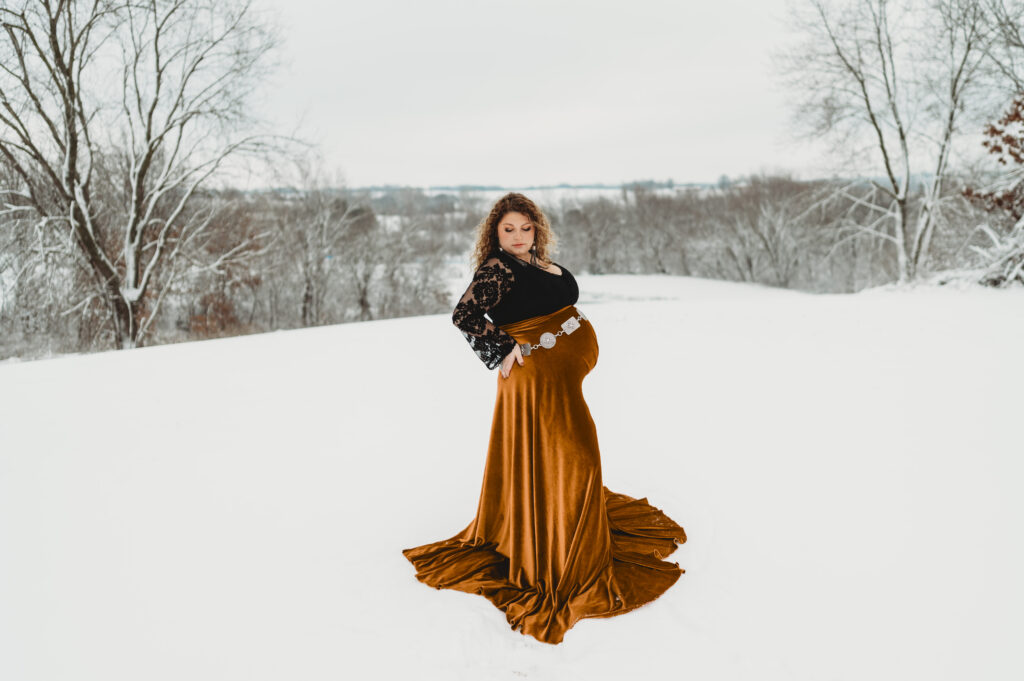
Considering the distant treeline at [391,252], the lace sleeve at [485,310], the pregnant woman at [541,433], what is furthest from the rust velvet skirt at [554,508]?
the distant treeline at [391,252]

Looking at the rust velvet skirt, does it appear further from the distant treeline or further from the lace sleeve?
the distant treeline

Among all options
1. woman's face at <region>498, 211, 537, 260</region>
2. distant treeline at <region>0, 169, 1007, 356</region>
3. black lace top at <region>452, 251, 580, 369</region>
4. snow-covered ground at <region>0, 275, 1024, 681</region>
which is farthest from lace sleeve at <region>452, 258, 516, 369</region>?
distant treeline at <region>0, 169, 1007, 356</region>

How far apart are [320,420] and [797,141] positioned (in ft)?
57.1

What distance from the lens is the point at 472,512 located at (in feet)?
12.2

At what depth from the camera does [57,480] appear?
420cm

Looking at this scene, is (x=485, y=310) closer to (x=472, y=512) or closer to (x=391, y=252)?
(x=472, y=512)

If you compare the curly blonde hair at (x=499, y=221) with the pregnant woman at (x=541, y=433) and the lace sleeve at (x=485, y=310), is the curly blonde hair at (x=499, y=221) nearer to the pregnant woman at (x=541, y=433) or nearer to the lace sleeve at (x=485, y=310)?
the pregnant woman at (x=541, y=433)

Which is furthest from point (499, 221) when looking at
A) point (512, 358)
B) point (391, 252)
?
point (391, 252)

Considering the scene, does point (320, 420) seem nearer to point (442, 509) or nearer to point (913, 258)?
point (442, 509)

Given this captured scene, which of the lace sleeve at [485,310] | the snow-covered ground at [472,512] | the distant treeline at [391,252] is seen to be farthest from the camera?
the distant treeline at [391,252]

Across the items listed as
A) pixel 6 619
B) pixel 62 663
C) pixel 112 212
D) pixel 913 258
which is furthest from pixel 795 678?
pixel 112 212

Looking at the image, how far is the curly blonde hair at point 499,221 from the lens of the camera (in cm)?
269

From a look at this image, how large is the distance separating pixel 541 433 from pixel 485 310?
69 centimetres

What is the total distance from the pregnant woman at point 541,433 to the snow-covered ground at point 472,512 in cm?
13
